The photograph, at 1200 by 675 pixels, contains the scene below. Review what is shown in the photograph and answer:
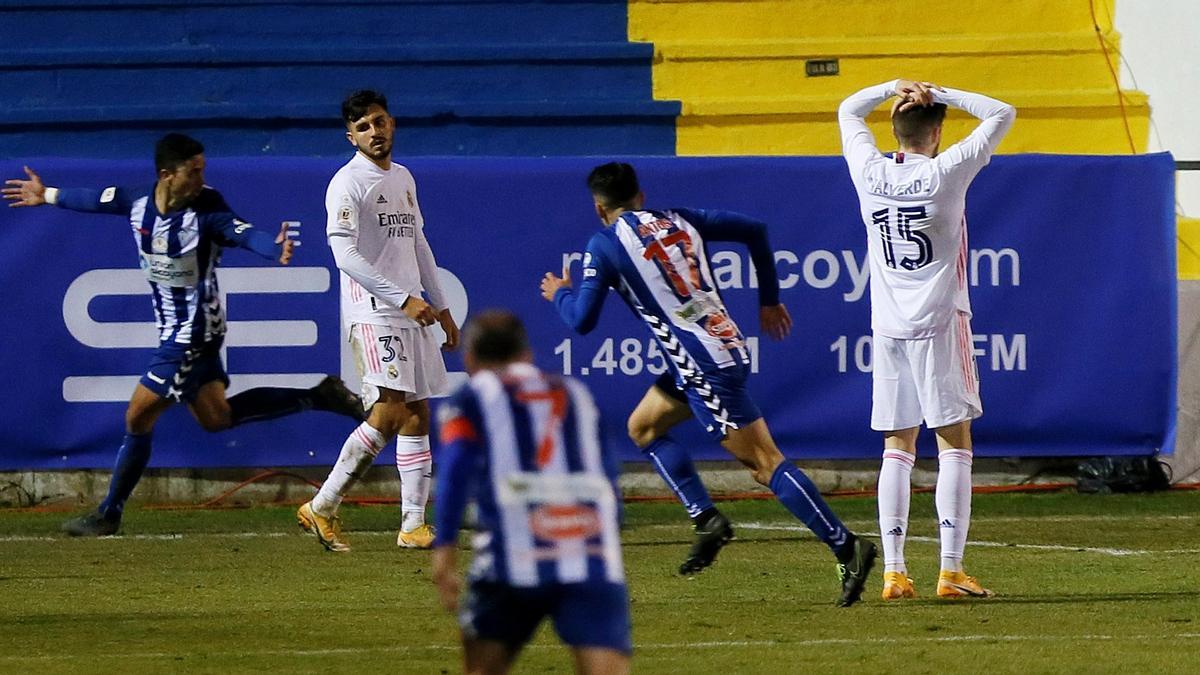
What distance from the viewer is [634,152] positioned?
47.4ft

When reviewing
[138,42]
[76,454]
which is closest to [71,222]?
[76,454]

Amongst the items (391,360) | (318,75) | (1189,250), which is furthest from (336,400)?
(1189,250)

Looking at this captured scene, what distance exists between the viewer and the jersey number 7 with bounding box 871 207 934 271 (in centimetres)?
781

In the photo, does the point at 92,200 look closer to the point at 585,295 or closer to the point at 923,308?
the point at 585,295

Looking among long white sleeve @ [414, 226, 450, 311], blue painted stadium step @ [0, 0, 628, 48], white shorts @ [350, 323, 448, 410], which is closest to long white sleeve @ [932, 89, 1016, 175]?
long white sleeve @ [414, 226, 450, 311]

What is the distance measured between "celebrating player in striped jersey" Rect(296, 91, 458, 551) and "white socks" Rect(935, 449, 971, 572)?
2.73 meters

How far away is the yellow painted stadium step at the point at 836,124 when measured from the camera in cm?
1436

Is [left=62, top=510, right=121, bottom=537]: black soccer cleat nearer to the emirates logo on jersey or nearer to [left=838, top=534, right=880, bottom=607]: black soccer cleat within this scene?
[left=838, top=534, right=880, bottom=607]: black soccer cleat

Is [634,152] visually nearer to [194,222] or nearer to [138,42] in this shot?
[138,42]

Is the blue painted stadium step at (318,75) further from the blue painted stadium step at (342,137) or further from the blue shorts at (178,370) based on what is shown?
the blue shorts at (178,370)

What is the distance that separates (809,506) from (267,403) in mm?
3849

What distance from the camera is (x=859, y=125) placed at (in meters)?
8.14

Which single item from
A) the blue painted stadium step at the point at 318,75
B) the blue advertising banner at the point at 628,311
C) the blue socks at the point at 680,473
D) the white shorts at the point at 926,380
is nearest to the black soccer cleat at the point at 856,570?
the white shorts at the point at 926,380

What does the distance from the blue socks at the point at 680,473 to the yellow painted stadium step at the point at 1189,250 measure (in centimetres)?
643
